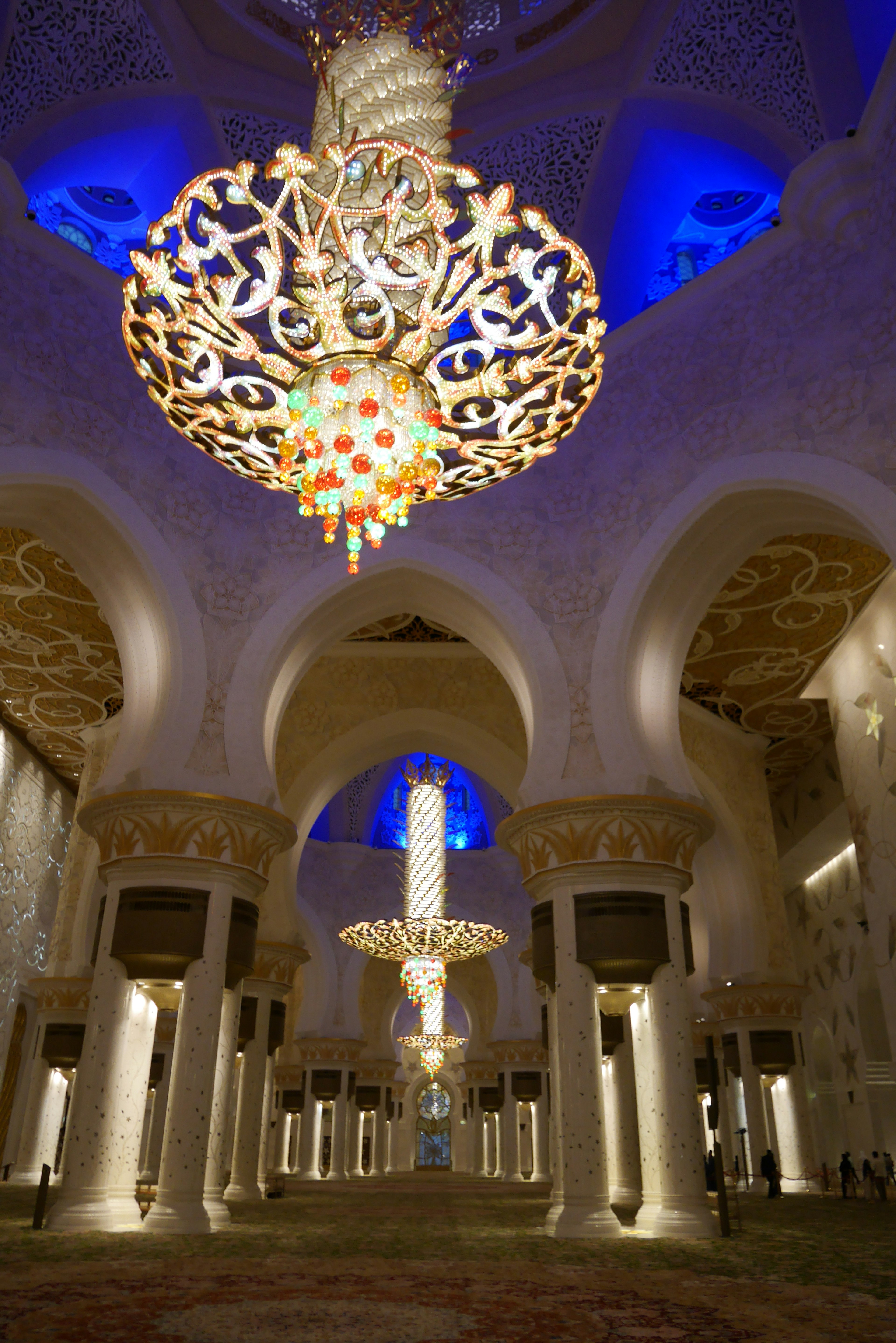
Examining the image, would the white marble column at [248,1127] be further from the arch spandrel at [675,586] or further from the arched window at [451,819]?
the arched window at [451,819]

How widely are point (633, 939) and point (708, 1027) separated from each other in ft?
18.9

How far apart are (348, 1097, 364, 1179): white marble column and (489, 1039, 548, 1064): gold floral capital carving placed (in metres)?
2.92

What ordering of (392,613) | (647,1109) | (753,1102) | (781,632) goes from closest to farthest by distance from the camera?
(647,1109)
(392,613)
(781,632)
(753,1102)

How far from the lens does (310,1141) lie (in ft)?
52.5

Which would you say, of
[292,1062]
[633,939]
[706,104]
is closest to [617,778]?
[633,939]

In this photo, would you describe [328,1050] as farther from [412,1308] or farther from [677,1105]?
[412,1308]

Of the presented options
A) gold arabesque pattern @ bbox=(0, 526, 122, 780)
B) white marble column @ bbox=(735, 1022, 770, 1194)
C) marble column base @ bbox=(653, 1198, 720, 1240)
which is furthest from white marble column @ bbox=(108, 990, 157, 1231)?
white marble column @ bbox=(735, 1022, 770, 1194)

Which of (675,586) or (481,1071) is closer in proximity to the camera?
(675,586)

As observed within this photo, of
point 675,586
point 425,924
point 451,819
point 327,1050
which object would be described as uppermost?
point 451,819

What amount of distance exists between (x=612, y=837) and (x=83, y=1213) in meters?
4.01

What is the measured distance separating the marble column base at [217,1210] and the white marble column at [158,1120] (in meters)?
4.88

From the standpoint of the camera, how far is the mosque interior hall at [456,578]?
430 cm

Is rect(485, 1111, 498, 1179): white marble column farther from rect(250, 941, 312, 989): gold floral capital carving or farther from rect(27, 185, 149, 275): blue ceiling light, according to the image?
rect(27, 185, 149, 275): blue ceiling light

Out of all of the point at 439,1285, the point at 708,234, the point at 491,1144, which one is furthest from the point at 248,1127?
the point at 491,1144
